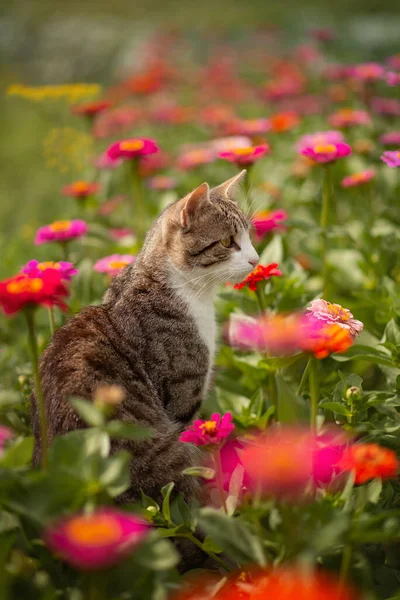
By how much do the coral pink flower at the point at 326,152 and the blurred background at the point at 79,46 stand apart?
1767mm

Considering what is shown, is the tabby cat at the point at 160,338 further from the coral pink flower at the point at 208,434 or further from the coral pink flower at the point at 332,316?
the coral pink flower at the point at 332,316

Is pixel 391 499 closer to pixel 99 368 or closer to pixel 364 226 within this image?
pixel 99 368

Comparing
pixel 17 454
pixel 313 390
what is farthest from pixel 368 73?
pixel 17 454

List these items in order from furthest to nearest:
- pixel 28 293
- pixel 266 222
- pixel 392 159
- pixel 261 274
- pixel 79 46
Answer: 1. pixel 79 46
2. pixel 266 222
3. pixel 392 159
4. pixel 261 274
5. pixel 28 293

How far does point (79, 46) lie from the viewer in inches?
492

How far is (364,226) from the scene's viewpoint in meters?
3.85

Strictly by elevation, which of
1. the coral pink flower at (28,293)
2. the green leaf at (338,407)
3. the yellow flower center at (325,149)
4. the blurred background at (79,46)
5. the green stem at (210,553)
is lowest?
the blurred background at (79,46)

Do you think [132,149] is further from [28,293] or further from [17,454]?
[17,454]

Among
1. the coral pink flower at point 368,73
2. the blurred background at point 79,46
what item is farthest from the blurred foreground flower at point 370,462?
the coral pink flower at point 368,73

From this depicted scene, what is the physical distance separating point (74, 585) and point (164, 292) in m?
1.21

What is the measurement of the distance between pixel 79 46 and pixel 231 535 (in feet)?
40.0

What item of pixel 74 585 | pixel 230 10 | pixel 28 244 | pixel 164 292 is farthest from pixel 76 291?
pixel 230 10

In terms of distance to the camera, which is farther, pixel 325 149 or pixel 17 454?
pixel 325 149

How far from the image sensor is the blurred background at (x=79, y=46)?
19.7 ft
